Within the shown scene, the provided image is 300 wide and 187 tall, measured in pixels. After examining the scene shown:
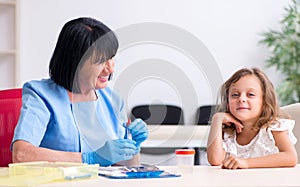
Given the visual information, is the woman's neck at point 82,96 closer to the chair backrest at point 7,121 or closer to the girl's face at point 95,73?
the girl's face at point 95,73

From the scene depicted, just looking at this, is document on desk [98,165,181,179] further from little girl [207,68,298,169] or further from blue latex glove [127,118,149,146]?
little girl [207,68,298,169]

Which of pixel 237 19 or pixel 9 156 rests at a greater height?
pixel 237 19

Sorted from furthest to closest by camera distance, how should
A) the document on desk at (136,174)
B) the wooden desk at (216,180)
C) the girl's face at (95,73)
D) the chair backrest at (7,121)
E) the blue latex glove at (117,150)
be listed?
1. the chair backrest at (7,121)
2. the girl's face at (95,73)
3. the blue latex glove at (117,150)
4. the document on desk at (136,174)
5. the wooden desk at (216,180)

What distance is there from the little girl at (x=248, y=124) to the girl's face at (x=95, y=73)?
14.6 inches

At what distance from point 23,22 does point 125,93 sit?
9.76 feet

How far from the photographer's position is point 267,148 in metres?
1.82

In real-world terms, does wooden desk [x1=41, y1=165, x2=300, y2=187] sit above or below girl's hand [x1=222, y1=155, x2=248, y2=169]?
above

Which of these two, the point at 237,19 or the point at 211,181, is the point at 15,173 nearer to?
the point at 211,181

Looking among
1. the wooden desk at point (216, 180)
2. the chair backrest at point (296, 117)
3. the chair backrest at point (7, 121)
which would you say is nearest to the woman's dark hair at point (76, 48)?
the chair backrest at point (7, 121)

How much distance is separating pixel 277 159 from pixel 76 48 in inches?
26.7

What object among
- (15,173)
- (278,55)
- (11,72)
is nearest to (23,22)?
(11,72)

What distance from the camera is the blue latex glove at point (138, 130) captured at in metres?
1.64

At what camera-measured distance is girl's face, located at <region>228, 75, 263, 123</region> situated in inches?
72.7

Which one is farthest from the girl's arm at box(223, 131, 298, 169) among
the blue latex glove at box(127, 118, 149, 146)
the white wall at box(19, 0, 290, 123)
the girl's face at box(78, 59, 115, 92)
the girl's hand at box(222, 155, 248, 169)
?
the white wall at box(19, 0, 290, 123)
